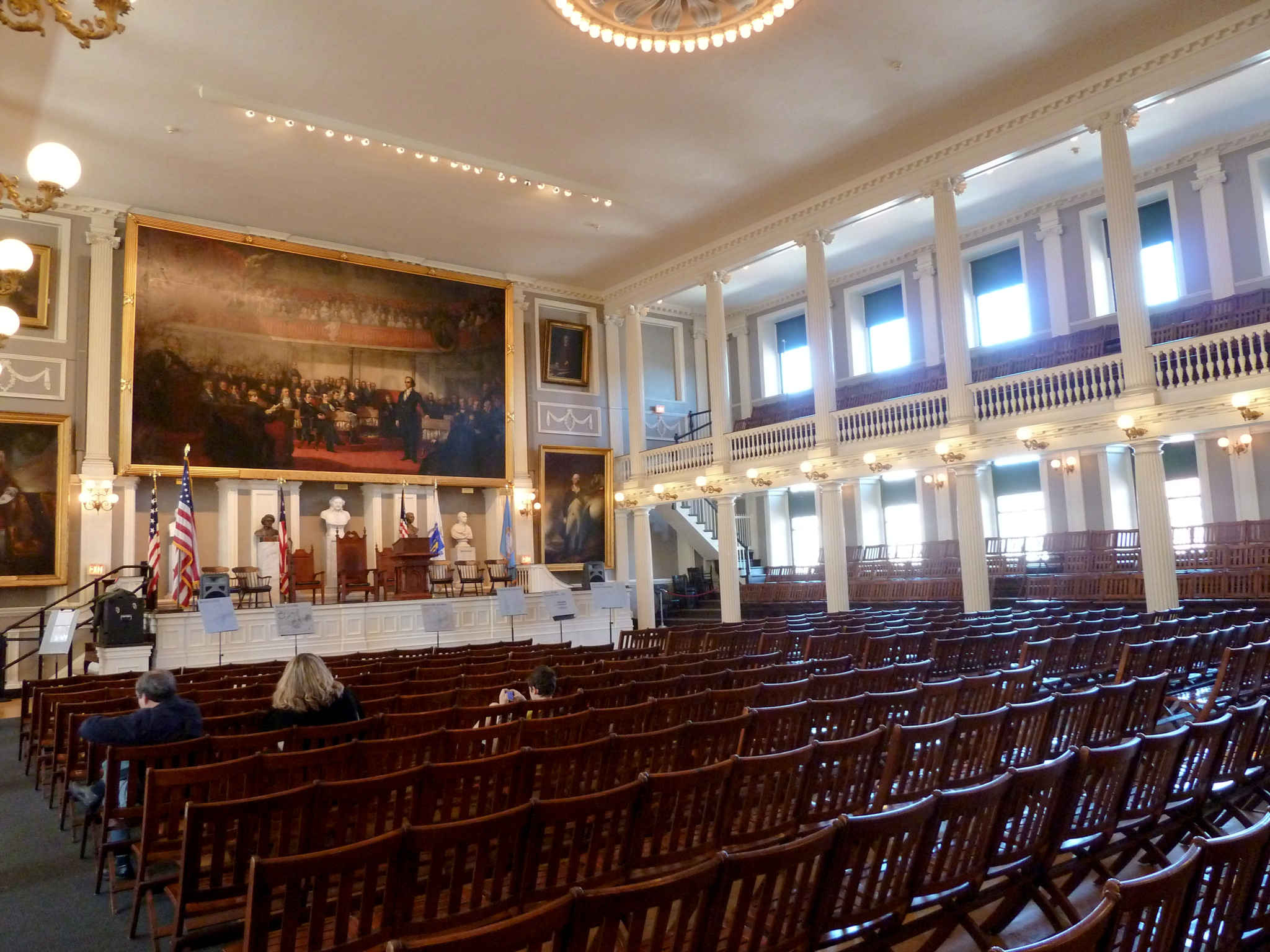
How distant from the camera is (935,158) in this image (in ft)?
47.9

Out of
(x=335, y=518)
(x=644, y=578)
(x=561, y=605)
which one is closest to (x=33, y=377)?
(x=335, y=518)

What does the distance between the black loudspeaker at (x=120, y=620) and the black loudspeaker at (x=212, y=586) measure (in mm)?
880

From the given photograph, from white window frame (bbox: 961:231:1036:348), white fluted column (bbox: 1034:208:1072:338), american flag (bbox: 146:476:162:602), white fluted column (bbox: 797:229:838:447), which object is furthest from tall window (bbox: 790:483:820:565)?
american flag (bbox: 146:476:162:602)

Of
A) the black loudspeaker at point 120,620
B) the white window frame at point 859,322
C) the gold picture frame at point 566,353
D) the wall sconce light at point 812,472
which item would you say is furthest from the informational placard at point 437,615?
the white window frame at point 859,322

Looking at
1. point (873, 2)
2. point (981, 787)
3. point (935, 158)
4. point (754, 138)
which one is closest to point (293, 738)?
point (981, 787)

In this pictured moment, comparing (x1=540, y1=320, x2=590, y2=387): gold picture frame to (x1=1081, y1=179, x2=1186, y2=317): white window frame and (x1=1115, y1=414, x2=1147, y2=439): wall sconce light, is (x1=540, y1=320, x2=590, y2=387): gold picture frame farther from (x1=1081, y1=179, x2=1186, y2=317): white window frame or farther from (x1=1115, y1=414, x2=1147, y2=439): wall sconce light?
(x1=1115, y1=414, x2=1147, y2=439): wall sconce light

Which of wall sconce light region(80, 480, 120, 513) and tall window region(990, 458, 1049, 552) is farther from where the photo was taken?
tall window region(990, 458, 1049, 552)

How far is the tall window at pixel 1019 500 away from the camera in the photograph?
18.4 metres

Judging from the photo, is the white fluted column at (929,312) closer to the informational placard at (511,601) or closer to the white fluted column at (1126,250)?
the white fluted column at (1126,250)

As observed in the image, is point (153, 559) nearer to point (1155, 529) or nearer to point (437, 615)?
point (437, 615)

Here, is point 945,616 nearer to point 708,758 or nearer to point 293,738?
point 708,758

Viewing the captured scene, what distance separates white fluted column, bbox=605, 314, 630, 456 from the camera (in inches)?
850

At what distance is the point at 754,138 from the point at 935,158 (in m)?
3.24

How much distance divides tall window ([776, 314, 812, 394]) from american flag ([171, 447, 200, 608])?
15.9 meters
